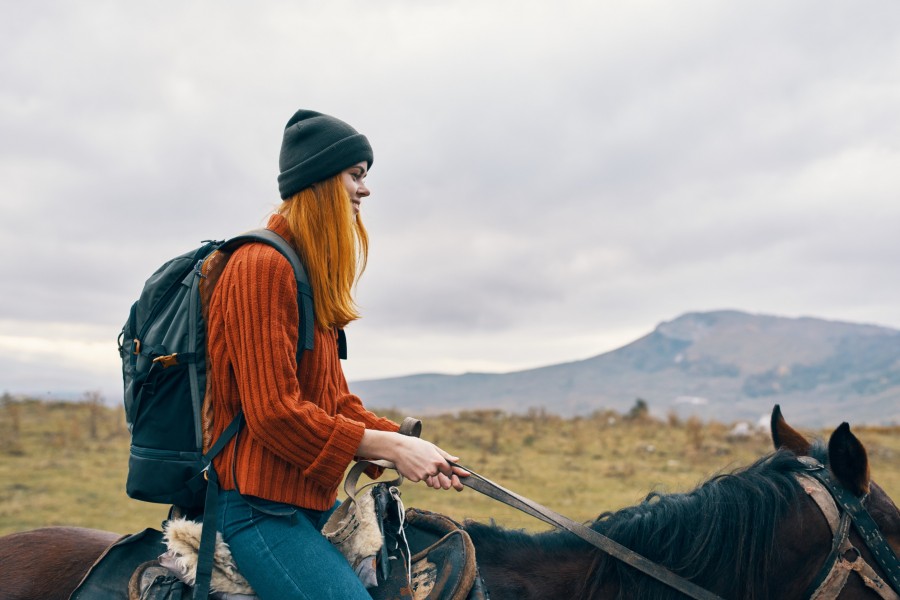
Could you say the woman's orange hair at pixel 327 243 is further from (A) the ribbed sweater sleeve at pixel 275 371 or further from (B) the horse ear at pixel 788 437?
(B) the horse ear at pixel 788 437

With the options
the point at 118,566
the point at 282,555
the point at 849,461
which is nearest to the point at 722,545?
the point at 849,461

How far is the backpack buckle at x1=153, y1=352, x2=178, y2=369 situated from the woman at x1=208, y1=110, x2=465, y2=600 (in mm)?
116

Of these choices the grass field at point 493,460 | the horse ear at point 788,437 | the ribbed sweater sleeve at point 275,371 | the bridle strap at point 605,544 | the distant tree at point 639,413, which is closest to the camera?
the ribbed sweater sleeve at point 275,371

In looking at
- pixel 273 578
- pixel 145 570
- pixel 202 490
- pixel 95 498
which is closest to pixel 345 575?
pixel 273 578

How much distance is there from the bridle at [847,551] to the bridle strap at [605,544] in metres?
0.38

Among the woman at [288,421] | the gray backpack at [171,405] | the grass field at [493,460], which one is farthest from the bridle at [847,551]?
the grass field at [493,460]

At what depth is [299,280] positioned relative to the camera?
2.37 meters

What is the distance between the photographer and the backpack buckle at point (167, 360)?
2236 millimetres

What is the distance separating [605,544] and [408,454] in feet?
2.58

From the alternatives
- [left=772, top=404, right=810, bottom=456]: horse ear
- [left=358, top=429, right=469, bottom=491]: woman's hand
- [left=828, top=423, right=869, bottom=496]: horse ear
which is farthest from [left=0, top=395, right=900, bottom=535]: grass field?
[left=358, top=429, right=469, bottom=491]: woman's hand

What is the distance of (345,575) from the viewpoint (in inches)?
89.0

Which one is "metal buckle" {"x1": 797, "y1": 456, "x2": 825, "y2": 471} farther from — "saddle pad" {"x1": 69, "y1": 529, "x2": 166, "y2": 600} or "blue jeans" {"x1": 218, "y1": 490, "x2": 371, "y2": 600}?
"saddle pad" {"x1": 69, "y1": 529, "x2": 166, "y2": 600}

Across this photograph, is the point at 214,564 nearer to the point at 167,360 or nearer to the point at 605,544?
the point at 167,360

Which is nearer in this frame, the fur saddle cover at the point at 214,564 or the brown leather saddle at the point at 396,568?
the fur saddle cover at the point at 214,564
